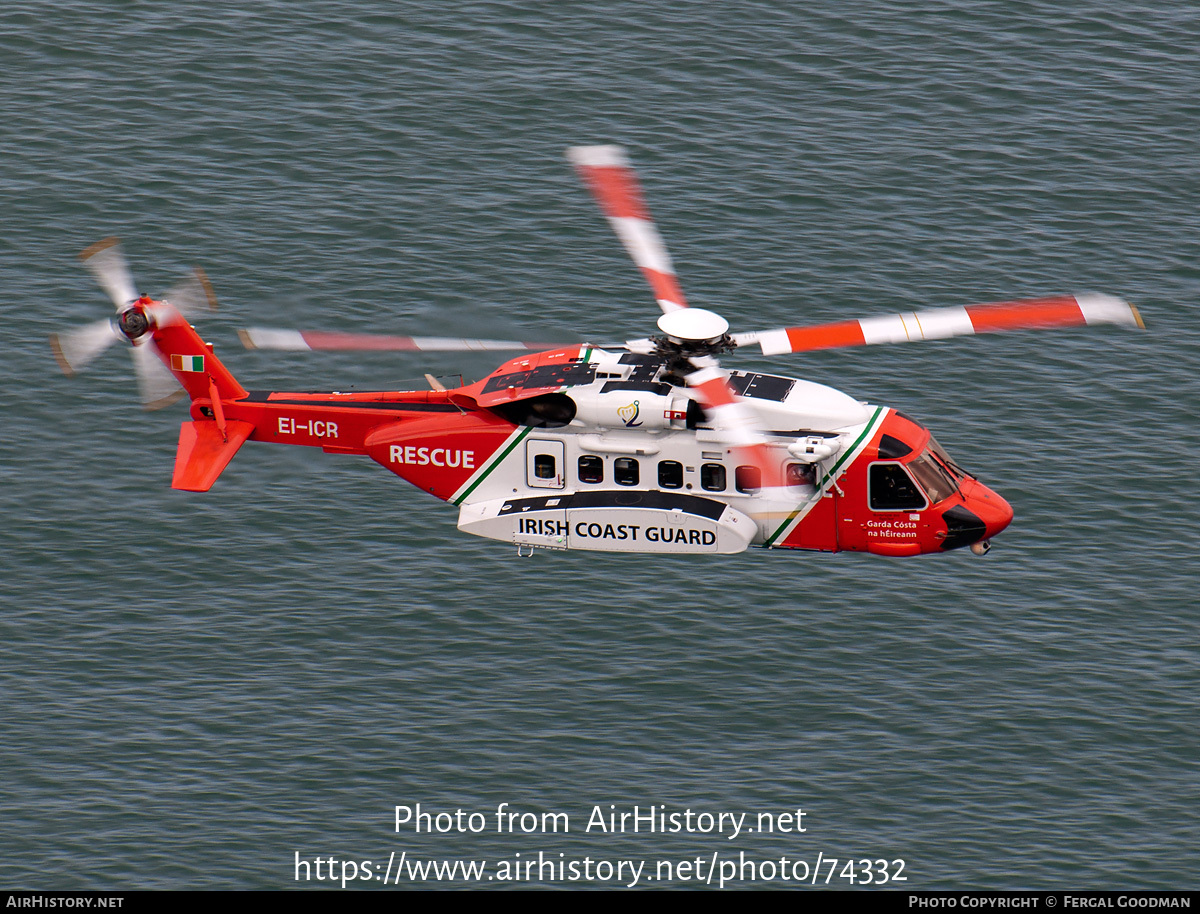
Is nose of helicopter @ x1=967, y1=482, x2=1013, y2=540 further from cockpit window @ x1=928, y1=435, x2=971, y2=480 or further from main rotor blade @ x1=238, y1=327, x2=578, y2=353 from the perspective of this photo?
main rotor blade @ x1=238, y1=327, x2=578, y2=353

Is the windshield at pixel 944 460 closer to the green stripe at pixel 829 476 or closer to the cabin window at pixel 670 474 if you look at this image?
the green stripe at pixel 829 476

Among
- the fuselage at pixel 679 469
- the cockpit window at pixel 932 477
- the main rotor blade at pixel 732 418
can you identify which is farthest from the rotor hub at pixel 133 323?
the cockpit window at pixel 932 477

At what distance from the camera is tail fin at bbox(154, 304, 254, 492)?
5388 cm

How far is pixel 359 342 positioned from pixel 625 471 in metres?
7.81

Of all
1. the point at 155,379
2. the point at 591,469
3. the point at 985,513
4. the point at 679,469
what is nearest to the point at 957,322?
the point at 985,513

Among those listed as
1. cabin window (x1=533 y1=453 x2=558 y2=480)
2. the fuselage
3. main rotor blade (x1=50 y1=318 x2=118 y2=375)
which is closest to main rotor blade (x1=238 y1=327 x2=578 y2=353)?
the fuselage

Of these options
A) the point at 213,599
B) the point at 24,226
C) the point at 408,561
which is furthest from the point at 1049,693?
the point at 24,226

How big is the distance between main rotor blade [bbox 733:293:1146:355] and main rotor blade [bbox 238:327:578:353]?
776 centimetres

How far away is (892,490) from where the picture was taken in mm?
50969

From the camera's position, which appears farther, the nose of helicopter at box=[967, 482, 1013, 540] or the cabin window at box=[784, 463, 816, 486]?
the nose of helicopter at box=[967, 482, 1013, 540]

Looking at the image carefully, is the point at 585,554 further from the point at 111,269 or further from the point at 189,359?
the point at 111,269

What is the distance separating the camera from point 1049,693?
179 ft

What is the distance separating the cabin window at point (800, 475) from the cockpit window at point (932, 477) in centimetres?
261
